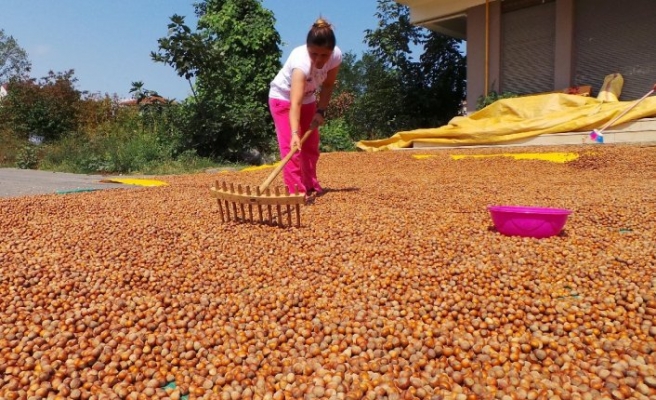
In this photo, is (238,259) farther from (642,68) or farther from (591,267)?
(642,68)

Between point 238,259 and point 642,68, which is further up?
point 642,68

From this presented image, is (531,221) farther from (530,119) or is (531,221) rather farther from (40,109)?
(40,109)

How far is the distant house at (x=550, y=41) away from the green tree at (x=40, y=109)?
9214 millimetres

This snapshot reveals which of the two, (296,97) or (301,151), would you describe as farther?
(301,151)

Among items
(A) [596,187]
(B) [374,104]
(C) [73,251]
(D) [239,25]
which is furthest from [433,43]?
(C) [73,251]

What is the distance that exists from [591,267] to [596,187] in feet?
7.81

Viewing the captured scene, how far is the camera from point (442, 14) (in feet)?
33.2

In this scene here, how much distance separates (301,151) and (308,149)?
0.10 m

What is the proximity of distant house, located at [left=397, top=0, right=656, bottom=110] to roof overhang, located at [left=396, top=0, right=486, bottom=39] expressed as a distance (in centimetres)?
2

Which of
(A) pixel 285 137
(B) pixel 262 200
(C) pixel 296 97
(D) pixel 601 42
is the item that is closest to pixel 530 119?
(D) pixel 601 42

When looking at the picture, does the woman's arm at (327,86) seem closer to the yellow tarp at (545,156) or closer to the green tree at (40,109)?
the yellow tarp at (545,156)

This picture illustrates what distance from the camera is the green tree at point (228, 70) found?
899cm

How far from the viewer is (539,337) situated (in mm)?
1609

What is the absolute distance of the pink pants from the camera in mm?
3521
